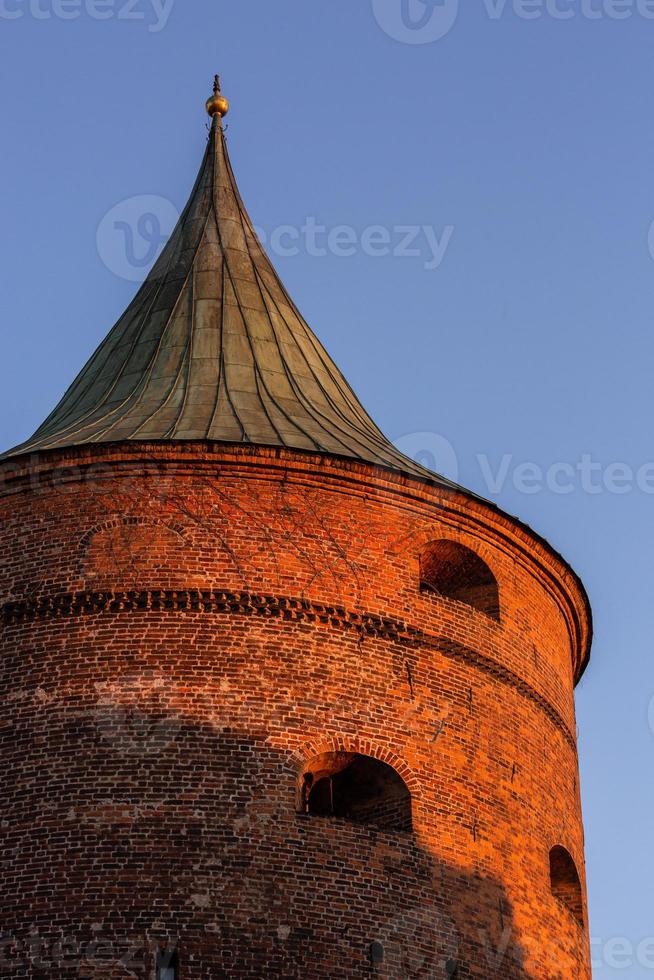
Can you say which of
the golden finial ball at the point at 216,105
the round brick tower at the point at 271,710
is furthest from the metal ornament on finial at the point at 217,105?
the round brick tower at the point at 271,710

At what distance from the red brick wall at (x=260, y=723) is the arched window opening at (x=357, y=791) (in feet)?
0.43

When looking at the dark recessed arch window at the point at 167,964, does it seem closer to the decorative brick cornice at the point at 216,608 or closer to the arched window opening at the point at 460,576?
the decorative brick cornice at the point at 216,608

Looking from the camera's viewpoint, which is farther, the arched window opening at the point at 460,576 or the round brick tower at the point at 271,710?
the arched window opening at the point at 460,576

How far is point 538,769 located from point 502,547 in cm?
216

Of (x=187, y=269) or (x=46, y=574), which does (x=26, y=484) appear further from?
(x=187, y=269)

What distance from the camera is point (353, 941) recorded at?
14.7 m

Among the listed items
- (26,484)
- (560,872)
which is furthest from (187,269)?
(560,872)

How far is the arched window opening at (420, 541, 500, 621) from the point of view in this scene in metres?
17.4

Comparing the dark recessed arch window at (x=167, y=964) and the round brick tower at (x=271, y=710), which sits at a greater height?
the round brick tower at (x=271, y=710)

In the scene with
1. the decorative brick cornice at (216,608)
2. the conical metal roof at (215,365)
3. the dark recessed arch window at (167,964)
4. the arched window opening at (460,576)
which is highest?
the conical metal roof at (215,365)

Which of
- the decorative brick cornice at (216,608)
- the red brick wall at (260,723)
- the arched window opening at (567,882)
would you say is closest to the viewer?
the red brick wall at (260,723)

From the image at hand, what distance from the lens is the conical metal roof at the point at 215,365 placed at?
17594 millimetres

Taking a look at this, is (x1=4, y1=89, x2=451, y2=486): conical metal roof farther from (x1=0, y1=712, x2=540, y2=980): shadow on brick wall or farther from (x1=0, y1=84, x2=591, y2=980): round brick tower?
(x1=0, y1=712, x2=540, y2=980): shadow on brick wall

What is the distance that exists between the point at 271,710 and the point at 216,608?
1056 mm
